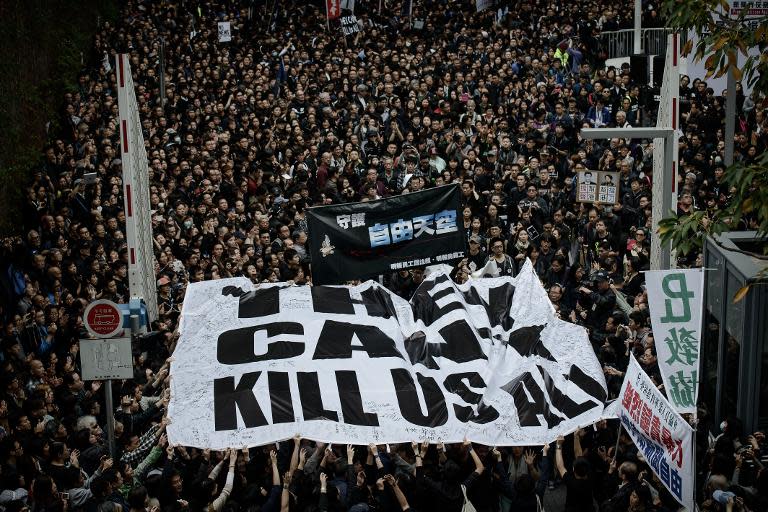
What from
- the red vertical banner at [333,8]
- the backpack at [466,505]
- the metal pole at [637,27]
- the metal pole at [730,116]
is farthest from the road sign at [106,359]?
the red vertical banner at [333,8]

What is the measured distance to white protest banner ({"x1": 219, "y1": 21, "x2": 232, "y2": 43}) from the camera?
26.5 meters

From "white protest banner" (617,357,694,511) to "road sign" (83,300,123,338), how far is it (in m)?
4.64

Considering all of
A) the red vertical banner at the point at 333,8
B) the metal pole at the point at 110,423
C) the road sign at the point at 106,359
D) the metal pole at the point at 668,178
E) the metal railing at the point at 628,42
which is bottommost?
the metal pole at the point at 110,423

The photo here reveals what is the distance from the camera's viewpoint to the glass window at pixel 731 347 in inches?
367

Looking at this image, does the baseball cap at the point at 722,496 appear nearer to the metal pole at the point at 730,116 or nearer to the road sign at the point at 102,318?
the road sign at the point at 102,318

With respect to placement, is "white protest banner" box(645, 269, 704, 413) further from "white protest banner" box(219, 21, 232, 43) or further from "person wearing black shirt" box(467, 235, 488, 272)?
A: "white protest banner" box(219, 21, 232, 43)

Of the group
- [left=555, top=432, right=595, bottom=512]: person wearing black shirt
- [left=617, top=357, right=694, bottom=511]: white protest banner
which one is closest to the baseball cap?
[left=617, top=357, right=694, bottom=511]: white protest banner

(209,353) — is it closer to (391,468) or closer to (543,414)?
(391,468)

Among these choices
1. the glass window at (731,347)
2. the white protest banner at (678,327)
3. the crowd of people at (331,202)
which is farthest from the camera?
the glass window at (731,347)

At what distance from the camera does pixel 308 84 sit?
75.6 feet

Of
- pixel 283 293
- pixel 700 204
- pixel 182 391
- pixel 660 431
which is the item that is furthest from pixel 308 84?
pixel 660 431

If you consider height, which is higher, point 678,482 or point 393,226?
point 393,226

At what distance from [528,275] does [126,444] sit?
460 centimetres

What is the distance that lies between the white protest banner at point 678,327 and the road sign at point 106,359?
4800mm
